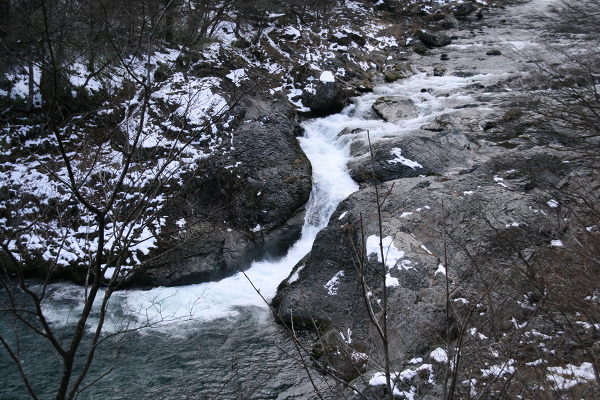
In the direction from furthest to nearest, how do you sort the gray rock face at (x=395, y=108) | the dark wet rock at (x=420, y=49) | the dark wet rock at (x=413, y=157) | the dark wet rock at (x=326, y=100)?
the dark wet rock at (x=420, y=49), the dark wet rock at (x=326, y=100), the gray rock face at (x=395, y=108), the dark wet rock at (x=413, y=157)

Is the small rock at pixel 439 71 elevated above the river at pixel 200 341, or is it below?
above

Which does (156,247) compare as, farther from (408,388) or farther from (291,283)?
(408,388)

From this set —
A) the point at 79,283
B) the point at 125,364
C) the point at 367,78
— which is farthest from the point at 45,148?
the point at 367,78

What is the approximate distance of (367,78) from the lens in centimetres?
1664

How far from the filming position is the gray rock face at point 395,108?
538 inches

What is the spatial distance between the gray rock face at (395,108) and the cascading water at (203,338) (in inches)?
119

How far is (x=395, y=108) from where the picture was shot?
1402 centimetres

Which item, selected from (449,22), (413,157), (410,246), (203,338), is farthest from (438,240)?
(449,22)

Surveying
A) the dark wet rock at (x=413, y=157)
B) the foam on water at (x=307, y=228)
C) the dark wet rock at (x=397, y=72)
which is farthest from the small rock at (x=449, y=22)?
the dark wet rock at (x=413, y=157)

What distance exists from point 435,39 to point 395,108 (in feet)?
28.3

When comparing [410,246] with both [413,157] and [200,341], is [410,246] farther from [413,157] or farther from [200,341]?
[200,341]

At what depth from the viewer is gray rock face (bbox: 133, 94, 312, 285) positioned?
9.30 m

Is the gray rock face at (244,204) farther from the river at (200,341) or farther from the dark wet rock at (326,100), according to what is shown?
the dark wet rock at (326,100)

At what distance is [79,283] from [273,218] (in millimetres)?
4448
